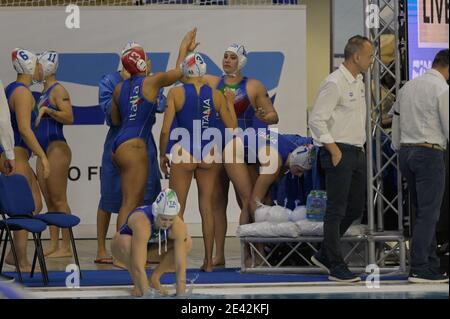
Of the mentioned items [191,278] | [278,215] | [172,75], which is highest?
[172,75]

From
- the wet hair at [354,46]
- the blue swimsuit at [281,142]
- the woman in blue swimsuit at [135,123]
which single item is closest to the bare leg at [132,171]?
the woman in blue swimsuit at [135,123]

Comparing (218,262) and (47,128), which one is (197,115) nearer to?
(218,262)

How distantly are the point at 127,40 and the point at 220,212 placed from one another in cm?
379

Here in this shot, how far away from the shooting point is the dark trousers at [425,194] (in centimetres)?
688

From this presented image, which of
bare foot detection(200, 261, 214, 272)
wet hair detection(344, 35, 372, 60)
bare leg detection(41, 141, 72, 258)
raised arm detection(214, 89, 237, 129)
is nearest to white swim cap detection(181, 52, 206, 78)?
raised arm detection(214, 89, 237, 129)

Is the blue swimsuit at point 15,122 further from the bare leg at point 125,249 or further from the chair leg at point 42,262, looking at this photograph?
the bare leg at point 125,249

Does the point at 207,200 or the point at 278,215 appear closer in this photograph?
the point at 278,215

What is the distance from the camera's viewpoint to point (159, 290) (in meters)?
6.50

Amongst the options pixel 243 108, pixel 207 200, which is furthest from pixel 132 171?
pixel 243 108

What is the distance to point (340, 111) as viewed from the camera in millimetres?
7031

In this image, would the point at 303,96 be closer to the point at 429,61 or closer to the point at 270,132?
the point at 270,132

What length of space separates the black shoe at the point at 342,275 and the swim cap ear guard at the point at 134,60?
2.23 meters
